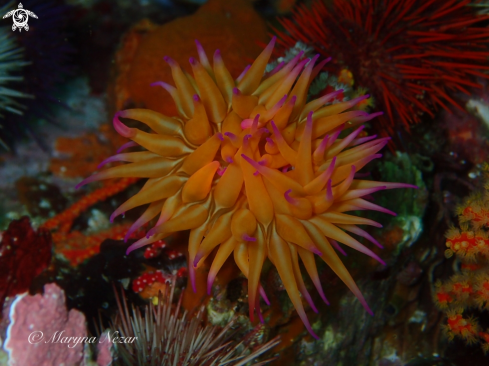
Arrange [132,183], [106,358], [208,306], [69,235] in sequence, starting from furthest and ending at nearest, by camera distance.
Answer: [132,183]
[69,235]
[208,306]
[106,358]

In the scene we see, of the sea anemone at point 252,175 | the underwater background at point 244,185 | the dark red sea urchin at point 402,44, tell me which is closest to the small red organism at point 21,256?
the underwater background at point 244,185

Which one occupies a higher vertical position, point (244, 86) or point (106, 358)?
point (244, 86)

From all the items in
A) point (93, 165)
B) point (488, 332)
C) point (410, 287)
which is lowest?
point (488, 332)

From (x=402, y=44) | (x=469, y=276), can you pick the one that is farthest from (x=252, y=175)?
(x=469, y=276)

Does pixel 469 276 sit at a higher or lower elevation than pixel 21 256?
lower

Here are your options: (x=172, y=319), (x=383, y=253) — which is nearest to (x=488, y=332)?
(x=383, y=253)

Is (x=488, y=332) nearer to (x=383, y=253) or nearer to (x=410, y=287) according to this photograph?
(x=410, y=287)

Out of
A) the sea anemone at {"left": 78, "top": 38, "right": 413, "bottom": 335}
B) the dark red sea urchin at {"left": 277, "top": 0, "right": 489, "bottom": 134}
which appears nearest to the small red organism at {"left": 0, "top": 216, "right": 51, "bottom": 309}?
the sea anemone at {"left": 78, "top": 38, "right": 413, "bottom": 335}

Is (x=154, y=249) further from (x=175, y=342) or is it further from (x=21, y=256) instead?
(x=21, y=256)
